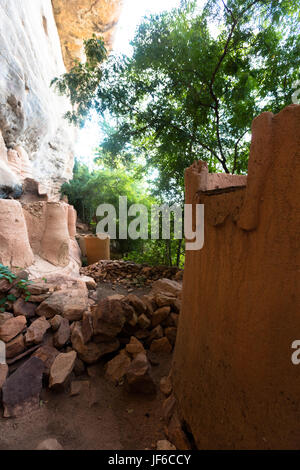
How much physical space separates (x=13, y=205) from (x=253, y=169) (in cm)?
363

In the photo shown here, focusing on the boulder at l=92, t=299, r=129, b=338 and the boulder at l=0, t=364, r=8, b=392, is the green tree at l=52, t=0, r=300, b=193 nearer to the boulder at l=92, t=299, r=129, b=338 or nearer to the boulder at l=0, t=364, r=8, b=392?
the boulder at l=92, t=299, r=129, b=338

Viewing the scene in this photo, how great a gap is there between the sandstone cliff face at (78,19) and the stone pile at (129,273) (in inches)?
471

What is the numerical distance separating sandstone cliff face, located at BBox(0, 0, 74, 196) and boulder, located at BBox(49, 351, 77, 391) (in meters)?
5.05

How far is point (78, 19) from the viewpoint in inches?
427

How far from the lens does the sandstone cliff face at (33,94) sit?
5.77 metres

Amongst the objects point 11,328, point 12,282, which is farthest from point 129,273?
point 11,328

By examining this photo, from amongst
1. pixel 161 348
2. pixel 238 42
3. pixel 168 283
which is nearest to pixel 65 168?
pixel 238 42

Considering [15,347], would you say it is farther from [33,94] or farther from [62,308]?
[33,94]

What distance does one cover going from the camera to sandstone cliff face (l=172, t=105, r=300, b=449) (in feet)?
2.96

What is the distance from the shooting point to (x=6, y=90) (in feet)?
18.7

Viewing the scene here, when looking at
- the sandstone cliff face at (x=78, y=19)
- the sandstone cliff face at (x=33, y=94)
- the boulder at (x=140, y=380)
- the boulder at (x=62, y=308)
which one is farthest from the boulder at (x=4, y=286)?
the sandstone cliff face at (x=78, y=19)

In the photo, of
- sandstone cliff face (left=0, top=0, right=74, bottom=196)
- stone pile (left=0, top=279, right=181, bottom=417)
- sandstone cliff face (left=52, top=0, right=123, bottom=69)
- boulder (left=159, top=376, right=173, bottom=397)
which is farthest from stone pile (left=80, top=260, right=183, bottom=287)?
sandstone cliff face (left=52, top=0, right=123, bottom=69)

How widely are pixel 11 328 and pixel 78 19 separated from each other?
1473 centimetres

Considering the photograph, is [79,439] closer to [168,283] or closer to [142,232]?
[168,283]
